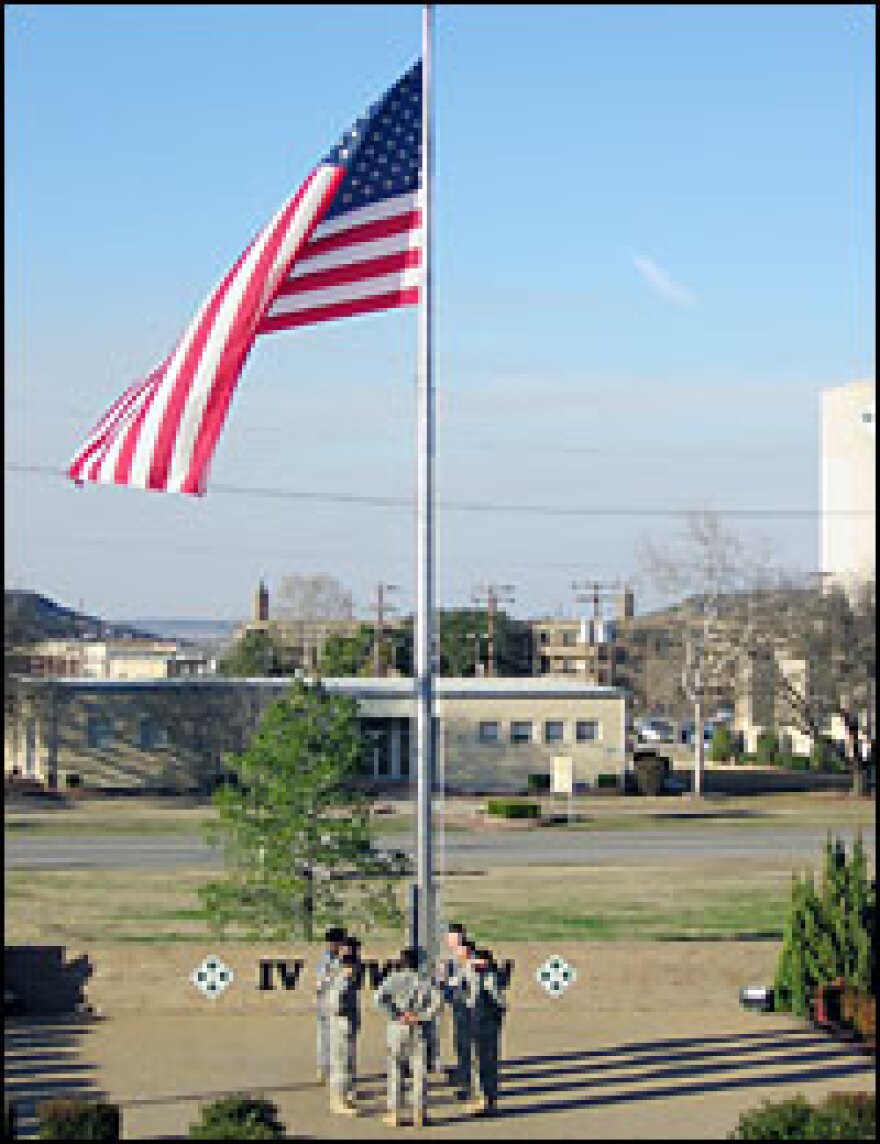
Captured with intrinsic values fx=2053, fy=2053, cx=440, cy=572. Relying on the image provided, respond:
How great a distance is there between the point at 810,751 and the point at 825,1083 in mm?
62160

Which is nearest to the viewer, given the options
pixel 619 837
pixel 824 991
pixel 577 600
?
pixel 824 991

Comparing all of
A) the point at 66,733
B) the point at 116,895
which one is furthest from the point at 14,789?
the point at 116,895

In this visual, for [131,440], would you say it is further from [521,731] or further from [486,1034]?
[521,731]

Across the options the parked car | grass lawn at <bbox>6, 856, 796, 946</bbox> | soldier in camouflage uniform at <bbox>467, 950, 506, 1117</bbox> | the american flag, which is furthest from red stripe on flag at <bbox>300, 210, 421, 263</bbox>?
the parked car

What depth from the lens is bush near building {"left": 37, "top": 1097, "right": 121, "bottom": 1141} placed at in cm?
1536

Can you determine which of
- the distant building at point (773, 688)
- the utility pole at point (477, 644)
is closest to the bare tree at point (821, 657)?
the distant building at point (773, 688)

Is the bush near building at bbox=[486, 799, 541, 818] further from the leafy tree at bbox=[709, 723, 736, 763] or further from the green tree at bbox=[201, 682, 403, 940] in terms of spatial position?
the leafy tree at bbox=[709, 723, 736, 763]

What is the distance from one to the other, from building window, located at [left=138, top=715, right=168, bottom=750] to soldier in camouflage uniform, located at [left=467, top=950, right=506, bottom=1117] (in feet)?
155

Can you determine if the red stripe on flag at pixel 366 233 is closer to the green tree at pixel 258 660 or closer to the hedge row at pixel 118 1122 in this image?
the hedge row at pixel 118 1122

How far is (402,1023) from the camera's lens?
1777cm

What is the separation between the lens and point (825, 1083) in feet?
62.8

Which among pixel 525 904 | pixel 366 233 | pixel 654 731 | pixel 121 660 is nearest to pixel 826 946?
pixel 366 233

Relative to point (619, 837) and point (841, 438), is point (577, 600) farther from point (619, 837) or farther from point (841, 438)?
point (619, 837)

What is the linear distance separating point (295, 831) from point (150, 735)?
4062cm
